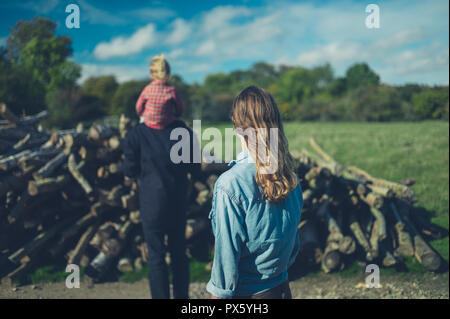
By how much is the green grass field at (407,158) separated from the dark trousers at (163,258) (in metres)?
1.19

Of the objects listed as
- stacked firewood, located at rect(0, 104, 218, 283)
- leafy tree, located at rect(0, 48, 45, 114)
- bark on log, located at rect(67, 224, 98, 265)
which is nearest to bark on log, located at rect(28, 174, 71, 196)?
stacked firewood, located at rect(0, 104, 218, 283)

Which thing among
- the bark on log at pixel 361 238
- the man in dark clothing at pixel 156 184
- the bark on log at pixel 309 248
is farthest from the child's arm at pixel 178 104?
the bark on log at pixel 361 238

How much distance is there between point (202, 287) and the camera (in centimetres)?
474

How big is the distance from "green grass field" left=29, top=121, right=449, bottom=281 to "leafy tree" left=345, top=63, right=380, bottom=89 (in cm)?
680

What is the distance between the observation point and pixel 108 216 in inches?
222

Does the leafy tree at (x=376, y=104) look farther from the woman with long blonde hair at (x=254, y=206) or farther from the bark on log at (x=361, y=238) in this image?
the woman with long blonde hair at (x=254, y=206)

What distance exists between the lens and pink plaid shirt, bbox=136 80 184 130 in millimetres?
3518

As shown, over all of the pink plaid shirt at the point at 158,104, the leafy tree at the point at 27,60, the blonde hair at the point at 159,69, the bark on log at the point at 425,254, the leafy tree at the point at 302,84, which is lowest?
the bark on log at the point at 425,254

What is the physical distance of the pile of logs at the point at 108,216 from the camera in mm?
4984

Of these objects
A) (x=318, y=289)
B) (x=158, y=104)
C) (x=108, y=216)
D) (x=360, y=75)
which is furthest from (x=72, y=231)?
(x=360, y=75)

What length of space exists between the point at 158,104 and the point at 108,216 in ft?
9.39

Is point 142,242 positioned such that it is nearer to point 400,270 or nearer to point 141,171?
point 141,171

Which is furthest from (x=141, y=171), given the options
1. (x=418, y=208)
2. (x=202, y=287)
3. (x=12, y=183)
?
(x=418, y=208)

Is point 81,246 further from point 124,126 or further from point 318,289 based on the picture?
point 318,289
